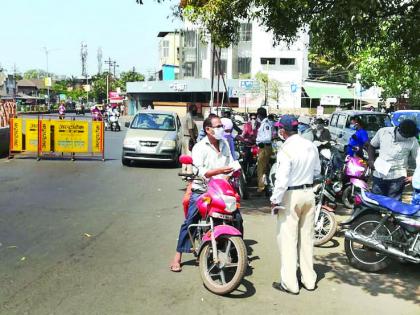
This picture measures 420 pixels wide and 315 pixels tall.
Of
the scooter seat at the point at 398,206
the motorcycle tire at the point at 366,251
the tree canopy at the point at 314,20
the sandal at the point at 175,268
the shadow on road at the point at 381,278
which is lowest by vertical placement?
the shadow on road at the point at 381,278

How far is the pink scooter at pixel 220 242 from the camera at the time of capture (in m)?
4.96

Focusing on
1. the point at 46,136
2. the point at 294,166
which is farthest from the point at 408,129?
the point at 46,136

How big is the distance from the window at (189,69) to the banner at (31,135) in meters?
58.5

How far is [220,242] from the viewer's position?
16.9 feet

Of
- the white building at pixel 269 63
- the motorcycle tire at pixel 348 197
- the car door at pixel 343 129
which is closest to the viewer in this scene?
the motorcycle tire at pixel 348 197

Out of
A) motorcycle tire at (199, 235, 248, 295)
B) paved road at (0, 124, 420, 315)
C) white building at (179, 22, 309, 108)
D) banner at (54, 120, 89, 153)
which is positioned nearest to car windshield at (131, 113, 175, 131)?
banner at (54, 120, 89, 153)

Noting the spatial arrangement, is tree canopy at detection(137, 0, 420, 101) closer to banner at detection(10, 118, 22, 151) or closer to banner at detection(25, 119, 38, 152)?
banner at detection(25, 119, 38, 152)

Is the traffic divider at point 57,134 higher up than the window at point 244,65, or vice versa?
the window at point 244,65

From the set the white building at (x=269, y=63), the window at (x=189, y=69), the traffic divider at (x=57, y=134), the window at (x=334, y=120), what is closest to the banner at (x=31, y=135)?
the traffic divider at (x=57, y=134)

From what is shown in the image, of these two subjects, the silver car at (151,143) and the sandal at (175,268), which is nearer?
the sandal at (175,268)

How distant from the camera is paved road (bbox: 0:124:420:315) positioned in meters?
4.80

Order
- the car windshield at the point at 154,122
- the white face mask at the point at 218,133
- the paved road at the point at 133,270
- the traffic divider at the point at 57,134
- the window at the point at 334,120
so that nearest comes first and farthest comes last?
the paved road at the point at 133,270 < the white face mask at the point at 218,133 < the car windshield at the point at 154,122 < the traffic divider at the point at 57,134 < the window at the point at 334,120

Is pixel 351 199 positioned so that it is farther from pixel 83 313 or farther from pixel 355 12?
pixel 83 313

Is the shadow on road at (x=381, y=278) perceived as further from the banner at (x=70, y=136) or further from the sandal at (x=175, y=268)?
the banner at (x=70, y=136)
